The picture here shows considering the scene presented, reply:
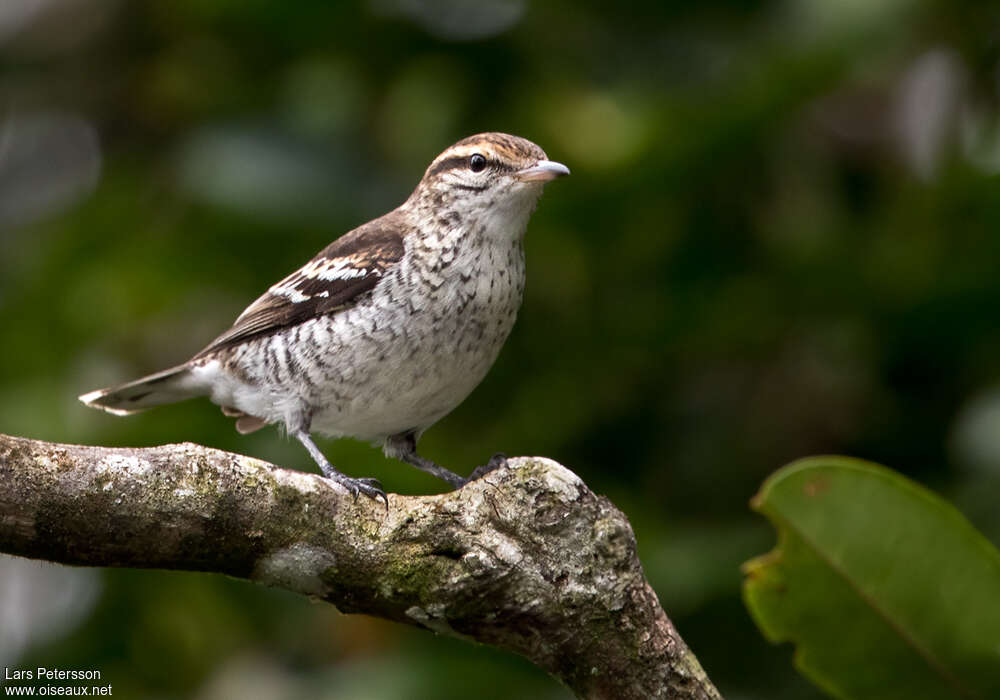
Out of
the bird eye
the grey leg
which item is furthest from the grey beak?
the grey leg

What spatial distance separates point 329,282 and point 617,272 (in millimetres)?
1274

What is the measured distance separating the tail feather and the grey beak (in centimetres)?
173

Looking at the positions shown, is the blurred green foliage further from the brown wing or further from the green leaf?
the green leaf

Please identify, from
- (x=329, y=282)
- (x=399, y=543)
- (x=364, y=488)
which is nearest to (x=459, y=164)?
(x=329, y=282)

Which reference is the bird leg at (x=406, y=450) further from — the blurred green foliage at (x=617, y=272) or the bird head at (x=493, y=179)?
the bird head at (x=493, y=179)

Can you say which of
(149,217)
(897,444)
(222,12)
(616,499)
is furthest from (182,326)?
(897,444)

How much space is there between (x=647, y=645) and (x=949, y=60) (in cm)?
358

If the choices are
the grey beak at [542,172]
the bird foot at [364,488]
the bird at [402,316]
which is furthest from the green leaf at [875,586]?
the grey beak at [542,172]

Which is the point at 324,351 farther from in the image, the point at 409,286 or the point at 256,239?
the point at 256,239

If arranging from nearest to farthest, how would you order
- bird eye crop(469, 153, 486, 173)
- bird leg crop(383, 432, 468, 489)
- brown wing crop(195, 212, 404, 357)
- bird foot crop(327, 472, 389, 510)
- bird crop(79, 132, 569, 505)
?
bird foot crop(327, 472, 389, 510), bird crop(79, 132, 569, 505), brown wing crop(195, 212, 404, 357), bird eye crop(469, 153, 486, 173), bird leg crop(383, 432, 468, 489)

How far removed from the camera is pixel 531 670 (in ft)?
15.6

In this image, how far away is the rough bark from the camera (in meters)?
2.79

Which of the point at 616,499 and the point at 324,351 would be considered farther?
the point at 616,499

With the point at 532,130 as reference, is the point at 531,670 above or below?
below
